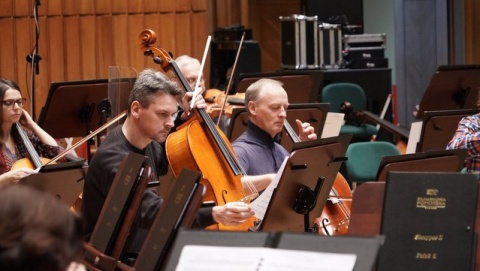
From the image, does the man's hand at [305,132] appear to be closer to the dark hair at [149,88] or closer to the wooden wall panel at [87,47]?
the dark hair at [149,88]

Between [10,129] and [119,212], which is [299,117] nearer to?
[10,129]

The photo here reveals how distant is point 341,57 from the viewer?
9.66 metres

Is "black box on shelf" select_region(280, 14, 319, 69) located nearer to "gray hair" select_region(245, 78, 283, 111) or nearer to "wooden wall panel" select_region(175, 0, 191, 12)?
"wooden wall panel" select_region(175, 0, 191, 12)

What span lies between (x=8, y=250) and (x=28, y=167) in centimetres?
329

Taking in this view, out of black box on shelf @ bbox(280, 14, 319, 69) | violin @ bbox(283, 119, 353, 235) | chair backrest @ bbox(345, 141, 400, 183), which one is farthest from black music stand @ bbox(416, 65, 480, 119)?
black box on shelf @ bbox(280, 14, 319, 69)

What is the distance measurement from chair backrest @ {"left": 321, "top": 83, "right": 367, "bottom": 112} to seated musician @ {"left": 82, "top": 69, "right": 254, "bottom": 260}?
4458 mm

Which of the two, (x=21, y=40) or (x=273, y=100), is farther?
(x=21, y=40)

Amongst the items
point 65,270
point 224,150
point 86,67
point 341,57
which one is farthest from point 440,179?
point 341,57

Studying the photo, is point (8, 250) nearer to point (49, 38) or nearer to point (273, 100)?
point (273, 100)

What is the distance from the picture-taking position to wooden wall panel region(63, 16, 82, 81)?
860cm

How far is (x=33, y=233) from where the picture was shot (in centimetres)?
154

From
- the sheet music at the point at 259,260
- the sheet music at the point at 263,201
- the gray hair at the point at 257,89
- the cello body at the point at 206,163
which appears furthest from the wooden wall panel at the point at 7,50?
the sheet music at the point at 259,260

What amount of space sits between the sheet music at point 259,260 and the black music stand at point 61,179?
1823mm

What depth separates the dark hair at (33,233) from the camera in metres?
1.53
